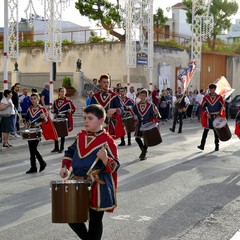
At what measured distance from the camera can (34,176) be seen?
994cm

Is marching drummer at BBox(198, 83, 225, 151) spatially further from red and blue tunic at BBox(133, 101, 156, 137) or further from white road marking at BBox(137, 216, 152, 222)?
white road marking at BBox(137, 216, 152, 222)

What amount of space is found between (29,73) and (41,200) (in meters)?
23.4

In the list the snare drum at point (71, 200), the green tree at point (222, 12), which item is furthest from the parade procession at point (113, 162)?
the green tree at point (222, 12)

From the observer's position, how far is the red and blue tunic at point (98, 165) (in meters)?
4.77

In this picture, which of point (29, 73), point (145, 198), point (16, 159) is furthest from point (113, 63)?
point (145, 198)

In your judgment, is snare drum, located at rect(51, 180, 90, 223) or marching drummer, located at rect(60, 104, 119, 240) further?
marching drummer, located at rect(60, 104, 119, 240)

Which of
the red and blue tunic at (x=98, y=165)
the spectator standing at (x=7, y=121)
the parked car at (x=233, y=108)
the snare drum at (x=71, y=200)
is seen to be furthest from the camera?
the parked car at (x=233, y=108)

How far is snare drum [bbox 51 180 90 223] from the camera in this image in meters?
4.57

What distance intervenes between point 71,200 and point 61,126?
825 cm

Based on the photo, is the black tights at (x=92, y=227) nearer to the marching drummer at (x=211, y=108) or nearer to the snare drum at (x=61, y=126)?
the snare drum at (x=61, y=126)

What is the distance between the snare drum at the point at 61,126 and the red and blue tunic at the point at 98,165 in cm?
777

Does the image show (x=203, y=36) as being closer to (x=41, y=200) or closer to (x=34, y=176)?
(x=34, y=176)

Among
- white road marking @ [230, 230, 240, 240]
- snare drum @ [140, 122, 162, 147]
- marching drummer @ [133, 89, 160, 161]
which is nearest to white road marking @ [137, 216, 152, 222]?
white road marking @ [230, 230, 240, 240]

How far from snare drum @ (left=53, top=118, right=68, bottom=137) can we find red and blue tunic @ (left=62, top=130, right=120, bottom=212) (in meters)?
7.77
